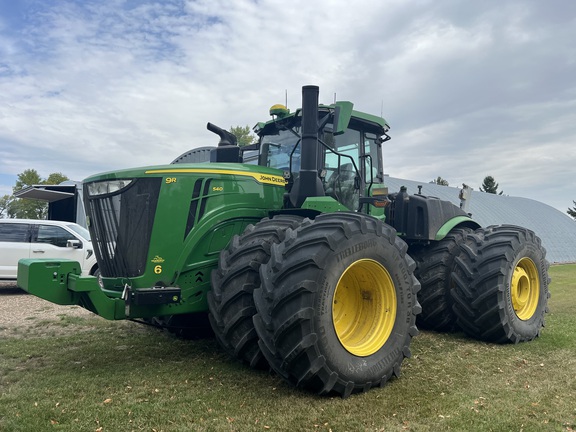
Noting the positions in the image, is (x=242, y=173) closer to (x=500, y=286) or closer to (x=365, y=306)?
(x=365, y=306)

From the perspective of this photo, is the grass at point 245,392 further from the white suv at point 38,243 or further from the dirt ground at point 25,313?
the white suv at point 38,243

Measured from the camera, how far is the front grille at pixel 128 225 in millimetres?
4504

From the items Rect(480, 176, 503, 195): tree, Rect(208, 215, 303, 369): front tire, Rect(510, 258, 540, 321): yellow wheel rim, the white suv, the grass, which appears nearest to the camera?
the grass

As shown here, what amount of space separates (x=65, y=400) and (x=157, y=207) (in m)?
1.77

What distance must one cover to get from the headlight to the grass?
5.61 feet

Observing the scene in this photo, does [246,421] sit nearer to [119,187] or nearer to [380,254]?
[380,254]

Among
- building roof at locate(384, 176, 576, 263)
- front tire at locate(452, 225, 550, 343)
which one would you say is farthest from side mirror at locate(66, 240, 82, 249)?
building roof at locate(384, 176, 576, 263)

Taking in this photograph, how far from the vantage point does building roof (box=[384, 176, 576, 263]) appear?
28453 mm

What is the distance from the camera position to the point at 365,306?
4.62 metres

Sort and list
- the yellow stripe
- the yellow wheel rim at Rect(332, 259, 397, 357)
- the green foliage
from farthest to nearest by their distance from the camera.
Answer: the green foliage → the yellow stripe → the yellow wheel rim at Rect(332, 259, 397, 357)

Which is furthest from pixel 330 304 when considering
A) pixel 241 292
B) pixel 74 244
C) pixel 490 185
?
pixel 490 185

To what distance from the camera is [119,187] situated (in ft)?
15.2

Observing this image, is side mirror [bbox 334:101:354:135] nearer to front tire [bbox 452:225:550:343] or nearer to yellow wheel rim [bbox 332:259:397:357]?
yellow wheel rim [bbox 332:259:397:357]

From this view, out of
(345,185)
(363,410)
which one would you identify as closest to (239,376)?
(363,410)
